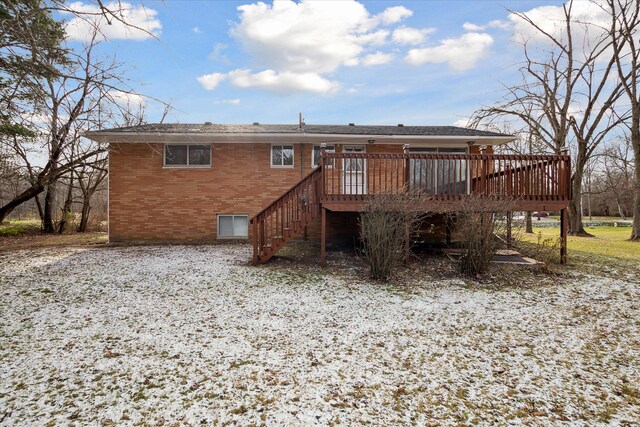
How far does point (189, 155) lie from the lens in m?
11.5

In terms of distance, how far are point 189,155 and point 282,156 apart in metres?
3.20

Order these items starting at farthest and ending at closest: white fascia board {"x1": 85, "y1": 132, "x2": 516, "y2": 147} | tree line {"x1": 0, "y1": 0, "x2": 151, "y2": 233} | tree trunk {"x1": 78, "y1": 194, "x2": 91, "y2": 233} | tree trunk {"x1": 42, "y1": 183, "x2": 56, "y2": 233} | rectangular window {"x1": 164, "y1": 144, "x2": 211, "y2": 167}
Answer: tree trunk {"x1": 78, "y1": 194, "x2": 91, "y2": 233}
tree trunk {"x1": 42, "y1": 183, "x2": 56, "y2": 233}
rectangular window {"x1": 164, "y1": 144, "x2": 211, "y2": 167}
white fascia board {"x1": 85, "y1": 132, "x2": 516, "y2": 147}
tree line {"x1": 0, "y1": 0, "x2": 151, "y2": 233}

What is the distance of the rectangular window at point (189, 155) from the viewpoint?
452 inches

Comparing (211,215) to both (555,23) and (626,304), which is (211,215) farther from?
(555,23)

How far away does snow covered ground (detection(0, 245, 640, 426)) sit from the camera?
2.78m

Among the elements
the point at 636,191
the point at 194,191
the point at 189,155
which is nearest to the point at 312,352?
the point at 194,191

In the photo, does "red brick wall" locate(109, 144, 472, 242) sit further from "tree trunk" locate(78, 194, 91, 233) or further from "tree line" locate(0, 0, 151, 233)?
"tree trunk" locate(78, 194, 91, 233)

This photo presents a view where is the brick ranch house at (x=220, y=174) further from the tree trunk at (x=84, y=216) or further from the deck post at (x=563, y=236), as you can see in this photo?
the tree trunk at (x=84, y=216)

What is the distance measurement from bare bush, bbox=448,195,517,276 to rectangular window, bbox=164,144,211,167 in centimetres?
846

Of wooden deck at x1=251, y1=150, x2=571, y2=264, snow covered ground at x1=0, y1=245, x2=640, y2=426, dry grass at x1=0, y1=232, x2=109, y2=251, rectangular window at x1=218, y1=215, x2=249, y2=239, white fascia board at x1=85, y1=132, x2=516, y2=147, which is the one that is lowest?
snow covered ground at x1=0, y1=245, x2=640, y2=426

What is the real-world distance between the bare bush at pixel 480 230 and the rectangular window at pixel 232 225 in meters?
7.20

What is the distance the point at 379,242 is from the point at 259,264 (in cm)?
297

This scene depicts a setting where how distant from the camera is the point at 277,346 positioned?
386 centimetres

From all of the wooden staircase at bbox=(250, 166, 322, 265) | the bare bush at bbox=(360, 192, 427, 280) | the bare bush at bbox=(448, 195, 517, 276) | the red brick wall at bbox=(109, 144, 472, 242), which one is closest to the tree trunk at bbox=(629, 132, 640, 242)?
the red brick wall at bbox=(109, 144, 472, 242)
